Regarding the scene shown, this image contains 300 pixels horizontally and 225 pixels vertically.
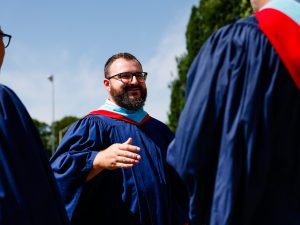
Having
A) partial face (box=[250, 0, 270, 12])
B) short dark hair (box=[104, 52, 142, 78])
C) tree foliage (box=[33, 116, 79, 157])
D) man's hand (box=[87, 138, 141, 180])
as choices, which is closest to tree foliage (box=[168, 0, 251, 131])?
short dark hair (box=[104, 52, 142, 78])

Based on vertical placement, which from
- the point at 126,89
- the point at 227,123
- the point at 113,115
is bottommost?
the point at 227,123

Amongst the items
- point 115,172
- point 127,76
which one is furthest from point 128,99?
point 115,172

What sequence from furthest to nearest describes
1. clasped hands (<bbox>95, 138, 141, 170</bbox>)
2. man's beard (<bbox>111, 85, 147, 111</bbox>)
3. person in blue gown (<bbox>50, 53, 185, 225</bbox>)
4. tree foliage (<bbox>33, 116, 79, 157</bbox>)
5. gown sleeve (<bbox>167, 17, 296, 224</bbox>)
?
tree foliage (<bbox>33, 116, 79, 157</bbox>), man's beard (<bbox>111, 85, 147, 111</bbox>), person in blue gown (<bbox>50, 53, 185, 225</bbox>), clasped hands (<bbox>95, 138, 141, 170</bbox>), gown sleeve (<bbox>167, 17, 296, 224</bbox>)

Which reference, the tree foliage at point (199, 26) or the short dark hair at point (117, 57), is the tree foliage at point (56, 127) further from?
the short dark hair at point (117, 57)

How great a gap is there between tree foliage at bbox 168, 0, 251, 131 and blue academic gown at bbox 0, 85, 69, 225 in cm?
1690

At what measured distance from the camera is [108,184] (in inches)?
148

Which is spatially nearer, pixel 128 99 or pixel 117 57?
pixel 128 99

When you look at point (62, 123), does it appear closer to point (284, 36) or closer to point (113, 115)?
point (113, 115)

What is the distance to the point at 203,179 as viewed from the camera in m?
2.02

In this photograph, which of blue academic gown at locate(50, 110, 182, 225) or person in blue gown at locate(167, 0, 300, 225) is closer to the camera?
person in blue gown at locate(167, 0, 300, 225)

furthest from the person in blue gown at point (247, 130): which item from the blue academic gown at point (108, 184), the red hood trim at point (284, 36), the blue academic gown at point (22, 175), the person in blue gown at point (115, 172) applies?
the blue academic gown at point (108, 184)

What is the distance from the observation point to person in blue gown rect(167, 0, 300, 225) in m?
1.94

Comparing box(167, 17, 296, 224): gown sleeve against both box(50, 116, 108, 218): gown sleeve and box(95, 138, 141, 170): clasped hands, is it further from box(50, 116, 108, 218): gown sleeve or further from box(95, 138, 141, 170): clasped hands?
box(50, 116, 108, 218): gown sleeve

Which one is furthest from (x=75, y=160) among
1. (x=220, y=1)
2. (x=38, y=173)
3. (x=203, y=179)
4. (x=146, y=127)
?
(x=220, y=1)
